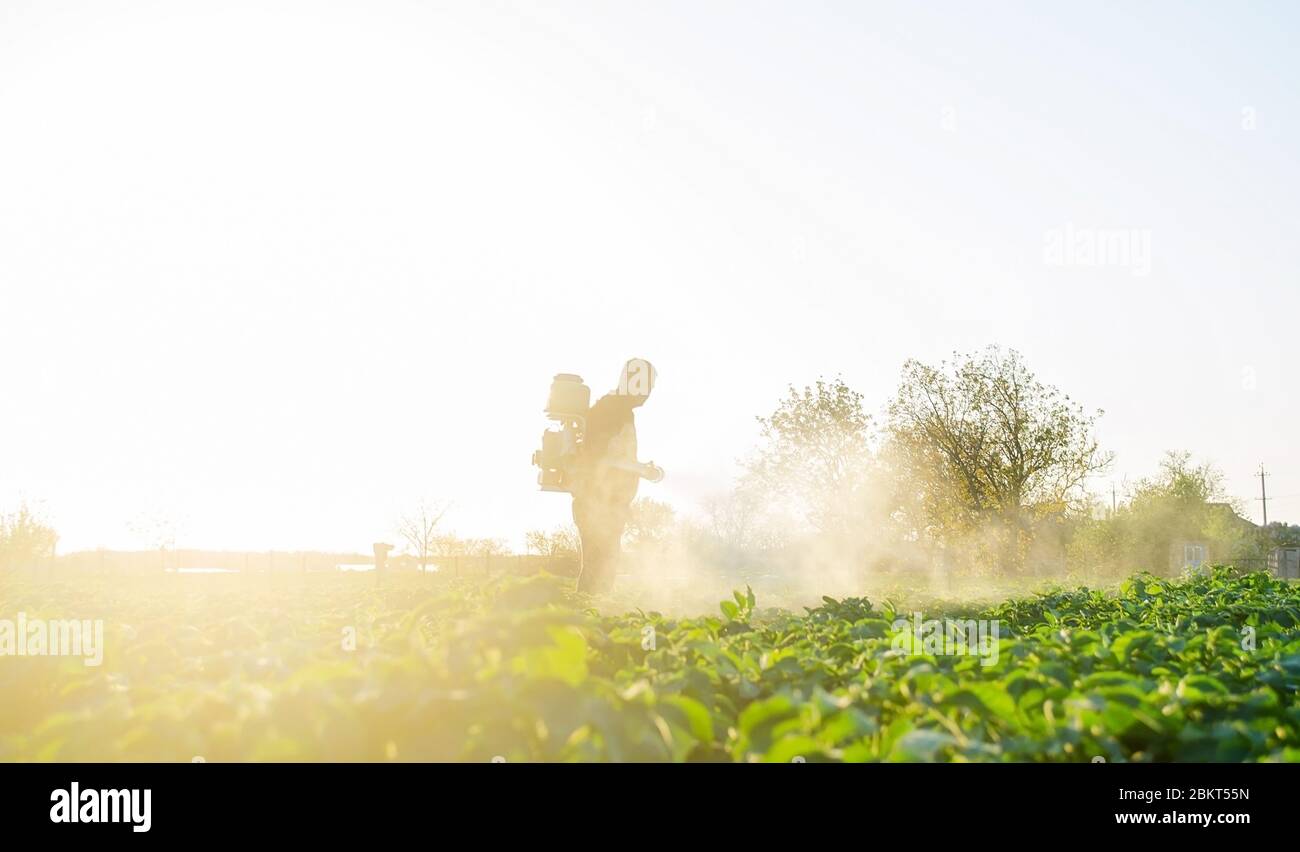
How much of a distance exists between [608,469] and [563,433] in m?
0.92

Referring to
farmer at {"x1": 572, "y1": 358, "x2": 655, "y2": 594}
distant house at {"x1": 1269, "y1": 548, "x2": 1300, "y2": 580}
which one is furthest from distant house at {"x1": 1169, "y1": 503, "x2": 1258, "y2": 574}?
farmer at {"x1": 572, "y1": 358, "x2": 655, "y2": 594}

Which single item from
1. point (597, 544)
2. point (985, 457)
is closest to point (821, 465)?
point (985, 457)

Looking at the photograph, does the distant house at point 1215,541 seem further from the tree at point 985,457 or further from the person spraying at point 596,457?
the person spraying at point 596,457

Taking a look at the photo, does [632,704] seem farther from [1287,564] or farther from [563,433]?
[1287,564]

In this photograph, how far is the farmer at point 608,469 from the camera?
13.6 meters

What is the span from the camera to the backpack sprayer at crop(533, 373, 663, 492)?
1380cm

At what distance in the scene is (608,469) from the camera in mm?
13680

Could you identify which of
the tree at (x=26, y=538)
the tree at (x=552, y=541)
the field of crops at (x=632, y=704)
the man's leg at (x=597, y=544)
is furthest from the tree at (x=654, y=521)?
the field of crops at (x=632, y=704)

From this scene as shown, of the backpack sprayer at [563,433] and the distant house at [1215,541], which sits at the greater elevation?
the backpack sprayer at [563,433]

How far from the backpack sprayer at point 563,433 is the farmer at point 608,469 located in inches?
5.0

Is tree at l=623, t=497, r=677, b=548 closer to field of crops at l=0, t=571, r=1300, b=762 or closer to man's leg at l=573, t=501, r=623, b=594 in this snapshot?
man's leg at l=573, t=501, r=623, b=594

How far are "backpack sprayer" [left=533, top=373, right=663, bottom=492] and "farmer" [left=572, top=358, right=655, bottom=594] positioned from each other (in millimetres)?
128
